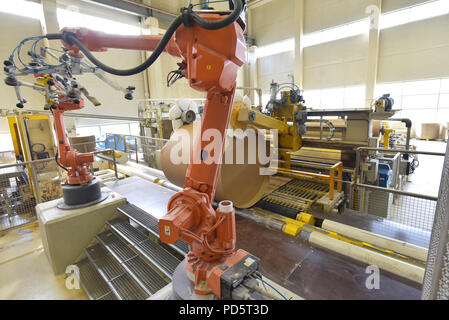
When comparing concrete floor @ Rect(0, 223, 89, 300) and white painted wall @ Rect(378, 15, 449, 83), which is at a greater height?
white painted wall @ Rect(378, 15, 449, 83)

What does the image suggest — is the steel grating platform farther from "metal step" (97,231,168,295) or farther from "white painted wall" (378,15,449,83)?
"white painted wall" (378,15,449,83)

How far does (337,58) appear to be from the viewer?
1296cm

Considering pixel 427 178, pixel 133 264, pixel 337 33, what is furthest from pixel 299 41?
pixel 133 264

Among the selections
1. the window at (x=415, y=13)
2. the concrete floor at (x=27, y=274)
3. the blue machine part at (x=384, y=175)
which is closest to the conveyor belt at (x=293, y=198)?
the blue machine part at (x=384, y=175)

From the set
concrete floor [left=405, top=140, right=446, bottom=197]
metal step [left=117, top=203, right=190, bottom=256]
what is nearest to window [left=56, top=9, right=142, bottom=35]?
metal step [left=117, top=203, right=190, bottom=256]

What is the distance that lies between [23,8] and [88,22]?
2.22m

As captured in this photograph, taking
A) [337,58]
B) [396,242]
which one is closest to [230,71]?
[396,242]

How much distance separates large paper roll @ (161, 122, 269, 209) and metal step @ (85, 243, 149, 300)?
1.44m

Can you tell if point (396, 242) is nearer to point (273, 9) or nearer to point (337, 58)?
point (337, 58)

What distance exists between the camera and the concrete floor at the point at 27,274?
285 cm

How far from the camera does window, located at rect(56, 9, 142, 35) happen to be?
9.48 m

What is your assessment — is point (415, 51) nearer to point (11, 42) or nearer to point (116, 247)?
point (116, 247)

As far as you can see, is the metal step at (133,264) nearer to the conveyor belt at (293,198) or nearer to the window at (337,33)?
the conveyor belt at (293,198)
